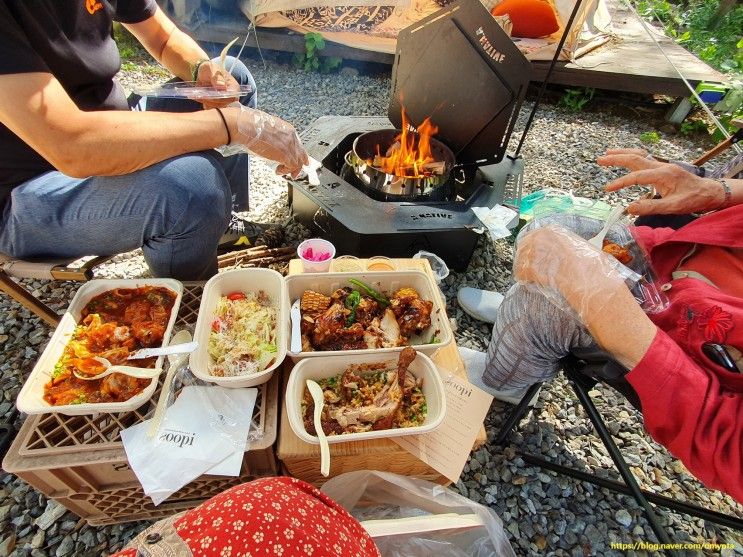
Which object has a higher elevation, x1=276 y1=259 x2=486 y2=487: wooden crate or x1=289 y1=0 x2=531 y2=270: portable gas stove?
x1=289 y1=0 x2=531 y2=270: portable gas stove

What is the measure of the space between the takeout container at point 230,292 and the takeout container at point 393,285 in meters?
0.08

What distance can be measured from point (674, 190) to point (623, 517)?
1.59 m

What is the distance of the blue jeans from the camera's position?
1700 mm

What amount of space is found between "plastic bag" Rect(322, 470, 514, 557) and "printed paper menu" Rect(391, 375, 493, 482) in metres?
0.12

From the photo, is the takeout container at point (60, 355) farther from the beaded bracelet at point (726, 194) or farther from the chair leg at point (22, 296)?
the beaded bracelet at point (726, 194)

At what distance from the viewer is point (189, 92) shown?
206 centimetres

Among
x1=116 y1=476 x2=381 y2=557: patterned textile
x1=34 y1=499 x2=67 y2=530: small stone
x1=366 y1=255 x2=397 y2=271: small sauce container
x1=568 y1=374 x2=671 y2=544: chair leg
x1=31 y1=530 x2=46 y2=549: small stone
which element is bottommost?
x1=31 y1=530 x2=46 y2=549: small stone

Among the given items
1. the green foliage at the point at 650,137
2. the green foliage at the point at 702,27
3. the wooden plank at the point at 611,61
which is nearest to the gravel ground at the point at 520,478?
the green foliage at the point at 650,137

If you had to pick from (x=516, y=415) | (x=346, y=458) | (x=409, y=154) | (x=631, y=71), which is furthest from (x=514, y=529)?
(x=631, y=71)

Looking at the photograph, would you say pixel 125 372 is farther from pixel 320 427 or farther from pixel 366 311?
pixel 366 311

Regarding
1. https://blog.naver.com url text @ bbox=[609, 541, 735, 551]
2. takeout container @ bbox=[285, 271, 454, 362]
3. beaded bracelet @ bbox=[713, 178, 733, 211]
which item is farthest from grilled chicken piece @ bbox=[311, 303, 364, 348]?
beaded bracelet @ bbox=[713, 178, 733, 211]

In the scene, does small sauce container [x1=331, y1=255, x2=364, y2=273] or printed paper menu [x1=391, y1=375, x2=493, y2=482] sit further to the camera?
small sauce container [x1=331, y1=255, x2=364, y2=273]

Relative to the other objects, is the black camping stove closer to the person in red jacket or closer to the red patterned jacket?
the person in red jacket

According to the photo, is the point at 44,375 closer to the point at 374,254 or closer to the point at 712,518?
the point at 374,254
